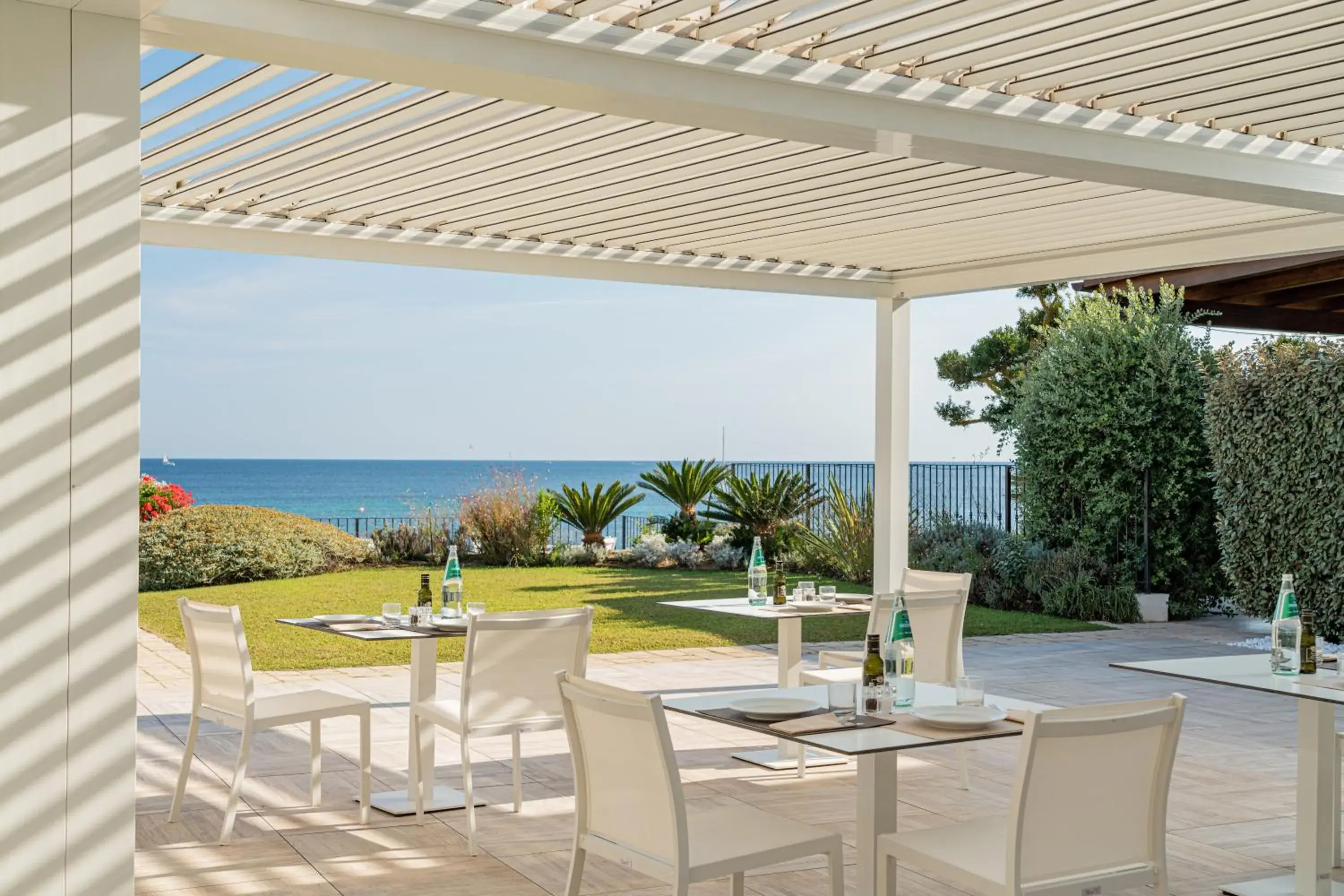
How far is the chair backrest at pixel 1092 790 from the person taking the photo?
3.43 m

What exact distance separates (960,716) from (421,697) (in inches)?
109

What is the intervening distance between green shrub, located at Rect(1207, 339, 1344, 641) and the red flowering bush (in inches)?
460

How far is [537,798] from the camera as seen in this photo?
6.29 meters

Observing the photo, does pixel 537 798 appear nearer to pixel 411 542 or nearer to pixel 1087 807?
pixel 1087 807

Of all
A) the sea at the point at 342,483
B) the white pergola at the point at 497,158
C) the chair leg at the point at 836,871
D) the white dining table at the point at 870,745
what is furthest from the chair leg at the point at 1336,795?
the sea at the point at 342,483

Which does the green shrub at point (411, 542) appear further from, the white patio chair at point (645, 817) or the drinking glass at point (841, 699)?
the white patio chair at point (645, 817)

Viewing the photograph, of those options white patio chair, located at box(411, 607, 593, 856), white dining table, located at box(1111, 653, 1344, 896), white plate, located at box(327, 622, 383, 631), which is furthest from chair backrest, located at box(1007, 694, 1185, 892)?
white plate, located at box(327, 622, 383, 631)

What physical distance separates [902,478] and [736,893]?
21.9 ft

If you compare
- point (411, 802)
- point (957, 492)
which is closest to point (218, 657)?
point (411, 802)

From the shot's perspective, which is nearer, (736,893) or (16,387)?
(16,387)

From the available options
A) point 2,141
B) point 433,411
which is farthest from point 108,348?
point 433,411

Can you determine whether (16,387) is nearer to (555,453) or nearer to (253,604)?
(253,604)

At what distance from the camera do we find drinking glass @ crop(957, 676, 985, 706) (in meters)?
4.33

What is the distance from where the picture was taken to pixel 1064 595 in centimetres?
1344
